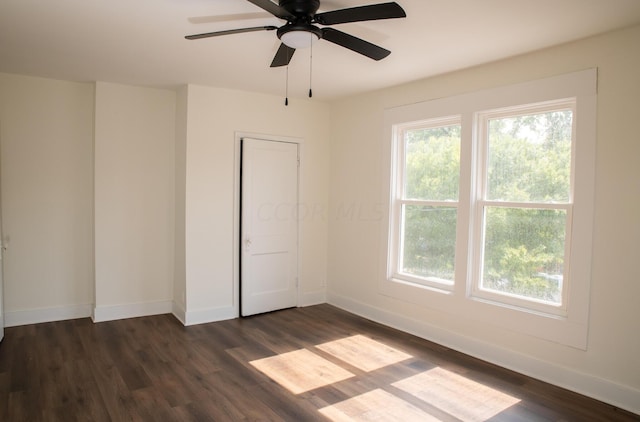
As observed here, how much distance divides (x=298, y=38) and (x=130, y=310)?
12.2 ft

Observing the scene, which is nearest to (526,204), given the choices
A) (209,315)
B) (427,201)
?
(427,201)

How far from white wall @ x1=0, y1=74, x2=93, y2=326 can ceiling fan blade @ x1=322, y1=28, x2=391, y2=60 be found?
3318mm

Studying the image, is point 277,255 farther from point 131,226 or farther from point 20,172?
point 20,172

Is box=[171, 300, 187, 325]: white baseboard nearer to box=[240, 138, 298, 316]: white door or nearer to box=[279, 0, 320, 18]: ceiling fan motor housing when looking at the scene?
box=[240, 138, 298, 316]: white door

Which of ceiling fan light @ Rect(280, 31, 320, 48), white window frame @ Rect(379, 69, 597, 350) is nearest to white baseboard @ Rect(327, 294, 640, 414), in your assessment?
white window frame @ Rect(379, 69, 597, 350)

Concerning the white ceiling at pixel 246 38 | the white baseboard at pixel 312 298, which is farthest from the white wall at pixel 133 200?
the white baseboard at pixel 312 298

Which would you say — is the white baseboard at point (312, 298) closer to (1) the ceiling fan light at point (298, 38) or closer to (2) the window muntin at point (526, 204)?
(2) the window muntin at point (526, 204)

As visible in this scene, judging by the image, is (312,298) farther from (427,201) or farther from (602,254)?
(602,254)

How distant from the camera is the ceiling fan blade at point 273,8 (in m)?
1.98

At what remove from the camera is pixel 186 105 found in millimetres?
4406

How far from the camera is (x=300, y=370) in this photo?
3.36 m

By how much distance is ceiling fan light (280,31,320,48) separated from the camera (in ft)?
7.46

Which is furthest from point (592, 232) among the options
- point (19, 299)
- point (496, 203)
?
point (19, 299)

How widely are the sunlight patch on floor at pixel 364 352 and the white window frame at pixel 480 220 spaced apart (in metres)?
0.62
